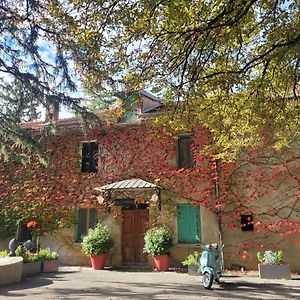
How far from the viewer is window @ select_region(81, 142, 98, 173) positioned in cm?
1564

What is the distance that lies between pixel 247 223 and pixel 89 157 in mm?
7776

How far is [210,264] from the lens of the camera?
29.9ft

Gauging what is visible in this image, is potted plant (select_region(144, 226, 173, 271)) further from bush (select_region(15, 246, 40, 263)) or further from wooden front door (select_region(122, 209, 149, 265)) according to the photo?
bush (select_region(15, 246, 40, 263))

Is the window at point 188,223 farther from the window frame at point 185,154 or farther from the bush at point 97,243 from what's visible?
the bush at point 97,243

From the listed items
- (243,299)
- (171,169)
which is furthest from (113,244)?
(243,299)

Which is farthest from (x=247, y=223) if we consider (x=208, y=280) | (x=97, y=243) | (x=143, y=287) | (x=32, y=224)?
(x=32, y=224)

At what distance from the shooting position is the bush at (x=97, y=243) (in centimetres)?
1317

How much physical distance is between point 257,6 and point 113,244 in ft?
36.1

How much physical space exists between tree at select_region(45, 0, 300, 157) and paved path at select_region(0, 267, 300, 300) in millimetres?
4272

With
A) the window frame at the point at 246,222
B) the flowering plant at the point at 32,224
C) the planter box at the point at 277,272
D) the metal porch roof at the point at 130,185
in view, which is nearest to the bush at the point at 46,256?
the flowering plant at the point at 32,224

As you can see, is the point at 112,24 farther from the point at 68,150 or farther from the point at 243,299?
the point at 68,150

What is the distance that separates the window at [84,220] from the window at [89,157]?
1870mm

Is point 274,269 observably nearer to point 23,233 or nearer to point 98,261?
point 98,261

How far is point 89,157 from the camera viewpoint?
15836mm
